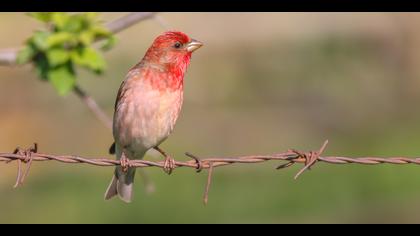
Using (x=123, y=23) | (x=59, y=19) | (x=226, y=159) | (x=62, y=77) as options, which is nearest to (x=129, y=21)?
(x=123, y=23)

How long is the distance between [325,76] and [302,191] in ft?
14.2

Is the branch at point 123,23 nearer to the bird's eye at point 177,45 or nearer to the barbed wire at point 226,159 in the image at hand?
the bird's eye at point 177,45

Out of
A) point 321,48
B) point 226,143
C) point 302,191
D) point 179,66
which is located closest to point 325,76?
point 321,48

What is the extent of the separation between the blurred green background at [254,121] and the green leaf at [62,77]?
428 centimetres

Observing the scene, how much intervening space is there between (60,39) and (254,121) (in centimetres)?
893

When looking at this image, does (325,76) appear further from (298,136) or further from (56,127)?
(56,127)

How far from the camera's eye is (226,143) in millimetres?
13812

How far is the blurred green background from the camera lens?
11211 millimetres

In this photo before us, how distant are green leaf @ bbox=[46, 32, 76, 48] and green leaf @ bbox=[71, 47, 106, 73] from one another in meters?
0.10

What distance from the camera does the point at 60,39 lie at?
6.05 m

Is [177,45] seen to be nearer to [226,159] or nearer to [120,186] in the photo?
[120,186]

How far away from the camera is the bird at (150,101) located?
638cm

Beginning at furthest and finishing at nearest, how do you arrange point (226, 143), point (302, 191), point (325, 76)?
point (325, 76)
point (226, 143)
point (302, 191)

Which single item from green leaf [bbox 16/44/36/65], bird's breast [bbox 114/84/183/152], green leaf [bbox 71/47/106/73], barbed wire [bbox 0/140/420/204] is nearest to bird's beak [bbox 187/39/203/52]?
bird's breast [bbox 114/84/183/152]
